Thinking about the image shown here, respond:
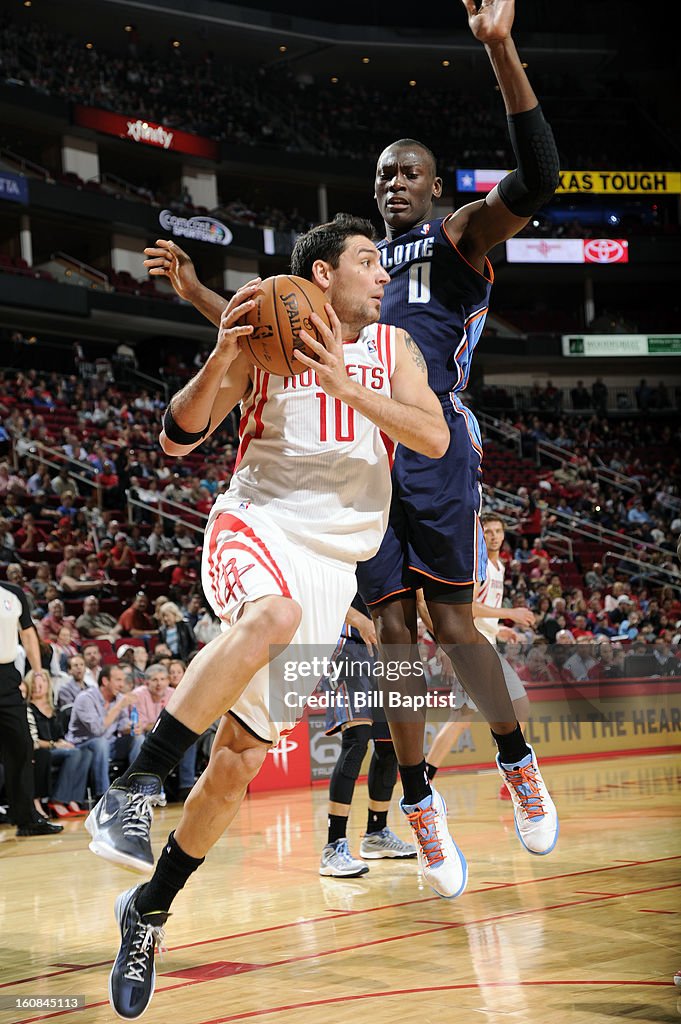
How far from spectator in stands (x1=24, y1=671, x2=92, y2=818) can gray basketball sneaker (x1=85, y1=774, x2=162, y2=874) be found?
6893mm

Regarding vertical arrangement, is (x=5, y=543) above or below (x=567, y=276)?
below

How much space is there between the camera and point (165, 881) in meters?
3.62

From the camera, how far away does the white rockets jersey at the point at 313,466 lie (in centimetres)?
387

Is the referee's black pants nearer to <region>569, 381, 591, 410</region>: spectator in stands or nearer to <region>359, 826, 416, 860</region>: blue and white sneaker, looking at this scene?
<region>359, 826, 416, 860</region>: blue and white sneaker

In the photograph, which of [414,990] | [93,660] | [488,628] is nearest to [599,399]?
[93,660]

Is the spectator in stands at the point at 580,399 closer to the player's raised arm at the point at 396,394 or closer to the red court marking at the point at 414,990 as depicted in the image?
the player's raised arm at the point at 396,394

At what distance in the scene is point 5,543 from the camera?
15.1 m

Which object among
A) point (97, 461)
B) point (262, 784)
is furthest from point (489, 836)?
point (97, 461)

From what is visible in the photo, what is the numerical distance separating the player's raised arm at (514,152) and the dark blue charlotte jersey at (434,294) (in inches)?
3.5

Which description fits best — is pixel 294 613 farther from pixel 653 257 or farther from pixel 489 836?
pixel 653 257

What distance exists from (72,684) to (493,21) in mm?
8238

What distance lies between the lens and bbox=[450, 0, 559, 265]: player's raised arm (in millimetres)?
4004

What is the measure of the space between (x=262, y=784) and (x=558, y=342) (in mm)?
24245

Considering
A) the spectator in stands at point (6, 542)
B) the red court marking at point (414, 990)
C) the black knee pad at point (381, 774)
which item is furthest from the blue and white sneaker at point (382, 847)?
the spectator in stands at point (6, 542)
